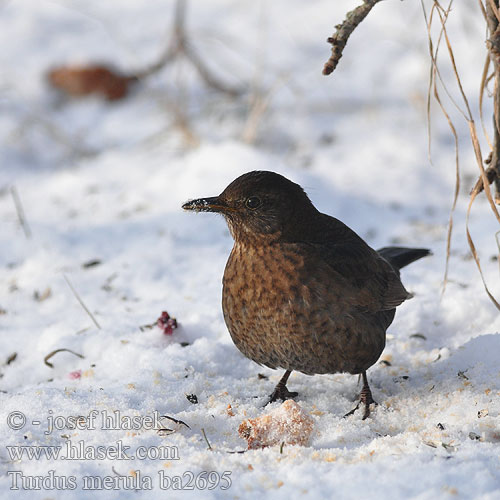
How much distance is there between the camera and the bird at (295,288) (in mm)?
3031

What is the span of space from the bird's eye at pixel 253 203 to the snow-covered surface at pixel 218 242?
0.86m

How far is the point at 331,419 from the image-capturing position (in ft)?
10.1

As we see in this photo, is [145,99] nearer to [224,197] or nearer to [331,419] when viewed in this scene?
[224,197]

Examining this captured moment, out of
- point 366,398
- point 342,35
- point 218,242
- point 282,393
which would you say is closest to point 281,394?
point 282,393

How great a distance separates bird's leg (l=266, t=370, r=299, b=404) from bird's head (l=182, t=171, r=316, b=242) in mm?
→ 688

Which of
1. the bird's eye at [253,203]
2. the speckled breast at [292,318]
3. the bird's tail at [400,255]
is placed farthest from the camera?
the bird's tail at [400,255]

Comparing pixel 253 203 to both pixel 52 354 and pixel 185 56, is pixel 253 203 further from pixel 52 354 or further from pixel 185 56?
pixel 185 56

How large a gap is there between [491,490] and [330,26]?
802 cm

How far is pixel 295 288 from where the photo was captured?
119 inches

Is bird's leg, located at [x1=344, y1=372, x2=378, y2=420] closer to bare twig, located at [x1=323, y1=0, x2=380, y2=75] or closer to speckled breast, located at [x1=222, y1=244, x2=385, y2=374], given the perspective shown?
speckled breast, located at [x1=222, y1=244, x2=385, y2=374]

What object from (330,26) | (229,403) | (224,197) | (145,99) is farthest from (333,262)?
(330,26)


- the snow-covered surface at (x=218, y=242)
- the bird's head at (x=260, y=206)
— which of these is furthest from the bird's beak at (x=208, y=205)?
the snow-covered surface at (x=218, y=242)

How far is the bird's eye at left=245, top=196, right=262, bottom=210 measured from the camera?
3229 mm

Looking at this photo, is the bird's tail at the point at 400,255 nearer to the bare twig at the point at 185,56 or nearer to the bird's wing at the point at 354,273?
the bird's wing at the point at 354,273
